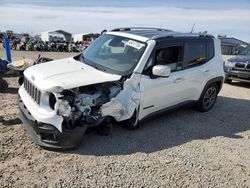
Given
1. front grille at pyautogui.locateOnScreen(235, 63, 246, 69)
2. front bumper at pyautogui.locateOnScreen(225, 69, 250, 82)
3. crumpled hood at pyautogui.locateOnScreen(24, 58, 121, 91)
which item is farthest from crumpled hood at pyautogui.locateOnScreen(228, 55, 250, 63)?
crumpled hood at pyautogui.locateOnScreen(24, 58, 121, 91)

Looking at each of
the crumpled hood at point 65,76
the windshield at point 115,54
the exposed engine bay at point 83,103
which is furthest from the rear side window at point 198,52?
the exposed engine bay at point 83,103

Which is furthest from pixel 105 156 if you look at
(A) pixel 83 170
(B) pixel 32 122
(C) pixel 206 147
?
(C) pixel 206 147

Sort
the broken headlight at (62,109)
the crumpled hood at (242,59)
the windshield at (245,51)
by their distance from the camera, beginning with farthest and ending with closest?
1. the windshield at (245,51)
2. the crumpled hood at (242,59)
3. the broken headlight at (62,109)

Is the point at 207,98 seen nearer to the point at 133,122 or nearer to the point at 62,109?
the point at 133,122

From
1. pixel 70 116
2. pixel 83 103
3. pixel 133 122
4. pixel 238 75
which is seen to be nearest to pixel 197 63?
pixel 133 122

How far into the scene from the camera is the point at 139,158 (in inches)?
175

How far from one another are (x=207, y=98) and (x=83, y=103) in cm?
373

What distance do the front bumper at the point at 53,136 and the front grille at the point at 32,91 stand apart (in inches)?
12.7

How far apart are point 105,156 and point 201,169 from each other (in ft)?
4.66

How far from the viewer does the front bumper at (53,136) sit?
421 cm

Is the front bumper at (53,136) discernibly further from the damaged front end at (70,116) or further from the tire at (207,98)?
Answer: the tire at (207,98)

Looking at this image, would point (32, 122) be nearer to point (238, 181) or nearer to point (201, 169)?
point (201, 169)

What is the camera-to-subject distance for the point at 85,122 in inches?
173

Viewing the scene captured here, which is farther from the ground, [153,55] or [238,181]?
[153,55]
